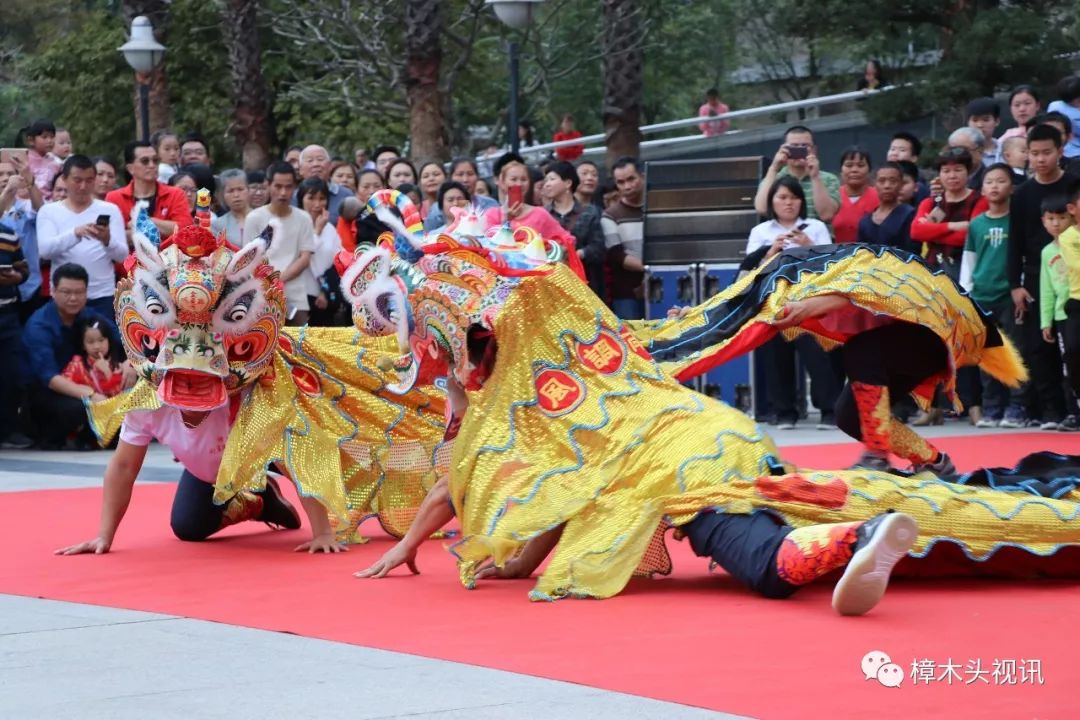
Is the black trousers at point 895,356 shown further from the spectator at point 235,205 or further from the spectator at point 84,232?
the spectator at point 84,232

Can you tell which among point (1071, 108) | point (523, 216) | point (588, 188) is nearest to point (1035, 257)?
point (1071, 108)

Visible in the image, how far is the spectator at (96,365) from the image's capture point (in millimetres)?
10500

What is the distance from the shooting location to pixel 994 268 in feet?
34.5

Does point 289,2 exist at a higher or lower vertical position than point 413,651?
higher

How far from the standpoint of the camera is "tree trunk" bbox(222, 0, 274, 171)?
18984 millimetres

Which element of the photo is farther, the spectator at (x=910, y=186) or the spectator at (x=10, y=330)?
the spectator at (x=910, y=186)

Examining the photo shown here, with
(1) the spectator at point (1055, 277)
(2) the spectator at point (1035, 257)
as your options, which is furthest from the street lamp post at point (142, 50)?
(1) the spectator at point (1055, 277)

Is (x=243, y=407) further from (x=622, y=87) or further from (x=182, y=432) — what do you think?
(x=622, y=87)

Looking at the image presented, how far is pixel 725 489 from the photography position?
16.9 ft

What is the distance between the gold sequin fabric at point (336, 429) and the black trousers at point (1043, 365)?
Result: 4.79 m

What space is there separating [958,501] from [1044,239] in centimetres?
532

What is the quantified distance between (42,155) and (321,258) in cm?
279

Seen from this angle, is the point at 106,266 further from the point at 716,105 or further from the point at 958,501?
the point at 716,105

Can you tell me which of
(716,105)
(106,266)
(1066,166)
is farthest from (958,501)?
(716,105)
